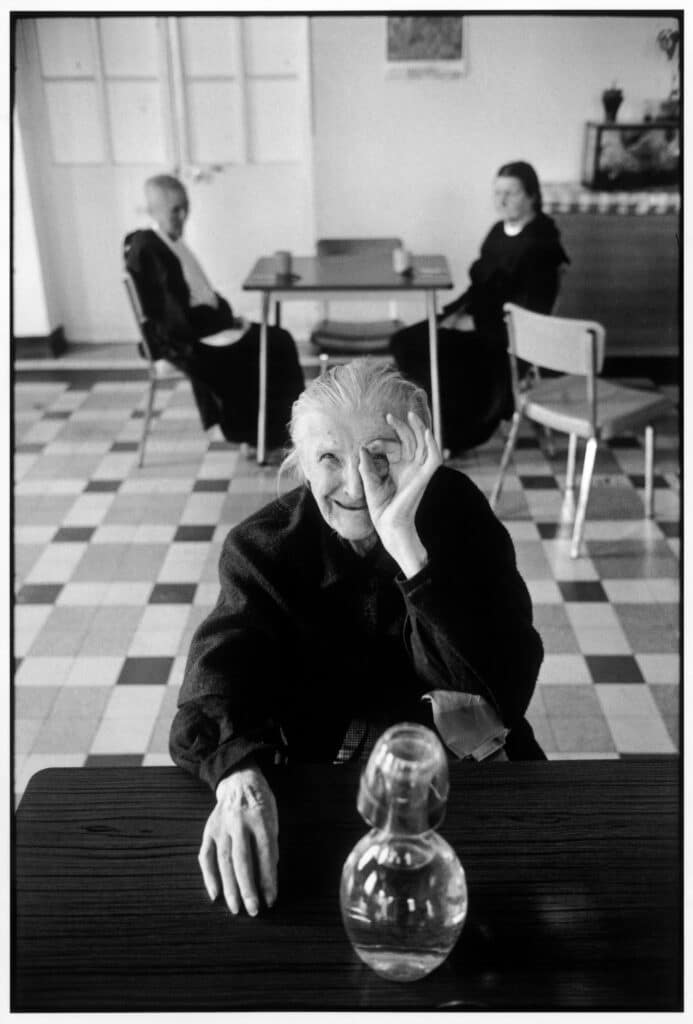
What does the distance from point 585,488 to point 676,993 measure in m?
2.71

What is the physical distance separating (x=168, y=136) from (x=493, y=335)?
285 centimetres

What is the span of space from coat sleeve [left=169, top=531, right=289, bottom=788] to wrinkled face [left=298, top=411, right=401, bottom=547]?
0.15 m

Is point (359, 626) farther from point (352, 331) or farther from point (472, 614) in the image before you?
point (352, 331)

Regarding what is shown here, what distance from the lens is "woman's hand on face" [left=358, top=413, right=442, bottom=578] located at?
4.36ft

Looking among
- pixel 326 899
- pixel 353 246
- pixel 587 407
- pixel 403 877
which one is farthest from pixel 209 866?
pixel 353 246

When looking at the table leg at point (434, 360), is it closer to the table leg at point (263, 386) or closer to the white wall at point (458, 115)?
the table leg at point (263, 386)

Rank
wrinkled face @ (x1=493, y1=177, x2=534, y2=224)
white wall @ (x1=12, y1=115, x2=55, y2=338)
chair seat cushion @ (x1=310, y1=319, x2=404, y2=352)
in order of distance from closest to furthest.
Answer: wrinkled face @ (x1=493, y1=177, x2=534, y2=224), chair seat cushion @ (x1=310, y1=319, x2=404, y2=352), white wall @ (x1=12, y1=115, x2=55, y2=338)

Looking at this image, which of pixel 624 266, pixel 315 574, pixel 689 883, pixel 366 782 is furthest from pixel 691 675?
pixel 624 266

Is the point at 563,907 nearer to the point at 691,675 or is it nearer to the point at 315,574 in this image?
the point at 691,675

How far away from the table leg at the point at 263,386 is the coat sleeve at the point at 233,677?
281cm

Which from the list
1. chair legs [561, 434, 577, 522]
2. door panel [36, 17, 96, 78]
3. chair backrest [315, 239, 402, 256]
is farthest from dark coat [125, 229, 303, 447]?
door panel [36, 17, 96, 78]

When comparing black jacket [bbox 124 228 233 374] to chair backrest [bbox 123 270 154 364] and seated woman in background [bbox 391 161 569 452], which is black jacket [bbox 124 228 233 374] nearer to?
chair backrest [bbox 123 270 154 364]

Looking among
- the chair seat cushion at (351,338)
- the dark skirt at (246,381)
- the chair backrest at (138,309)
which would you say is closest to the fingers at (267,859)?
the dark skirt at (246,381)

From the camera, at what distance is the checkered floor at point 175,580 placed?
8.61 ft
